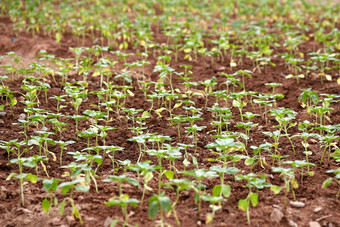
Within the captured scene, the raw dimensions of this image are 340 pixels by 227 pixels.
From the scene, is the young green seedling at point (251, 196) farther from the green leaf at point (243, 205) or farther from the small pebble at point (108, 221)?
the small pebble at point (108, 221)

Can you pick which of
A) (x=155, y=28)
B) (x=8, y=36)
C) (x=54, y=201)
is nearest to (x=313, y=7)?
(x=155, y=28)

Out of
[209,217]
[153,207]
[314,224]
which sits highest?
[153,207]

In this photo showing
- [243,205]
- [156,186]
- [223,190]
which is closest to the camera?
[243,205]

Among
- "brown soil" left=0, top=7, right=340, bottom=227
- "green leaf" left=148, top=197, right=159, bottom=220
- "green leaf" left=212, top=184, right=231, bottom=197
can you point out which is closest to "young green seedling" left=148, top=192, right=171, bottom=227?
"green leaf" left=148, top=197, right=159, bottom=220

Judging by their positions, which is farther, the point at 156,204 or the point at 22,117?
the point at 22,117

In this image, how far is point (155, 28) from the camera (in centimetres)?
754

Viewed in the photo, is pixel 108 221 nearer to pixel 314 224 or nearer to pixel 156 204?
pixel 156 204

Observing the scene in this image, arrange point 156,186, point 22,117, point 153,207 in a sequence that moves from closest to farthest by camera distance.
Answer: point 153,207, point 156,186, point 22,117

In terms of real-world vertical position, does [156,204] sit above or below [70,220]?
above

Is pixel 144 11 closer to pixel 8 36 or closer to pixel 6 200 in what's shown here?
pixel 8 36

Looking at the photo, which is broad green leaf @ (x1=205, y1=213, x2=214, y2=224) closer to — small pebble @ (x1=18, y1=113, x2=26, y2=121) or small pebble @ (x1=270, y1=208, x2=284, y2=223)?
small pebble @ (x1=270, y1=208, x2=284, y2=223)

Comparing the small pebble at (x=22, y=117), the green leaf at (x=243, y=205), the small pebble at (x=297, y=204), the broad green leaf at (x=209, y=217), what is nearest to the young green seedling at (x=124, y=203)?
the broad green leaf at (x=209, y=217)

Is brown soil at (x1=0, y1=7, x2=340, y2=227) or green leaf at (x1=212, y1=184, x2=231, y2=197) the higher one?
green leaf at (x1=212, y1=184, x2=231, y2=197)

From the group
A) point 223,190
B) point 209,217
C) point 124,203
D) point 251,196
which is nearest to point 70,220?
point 124,203
